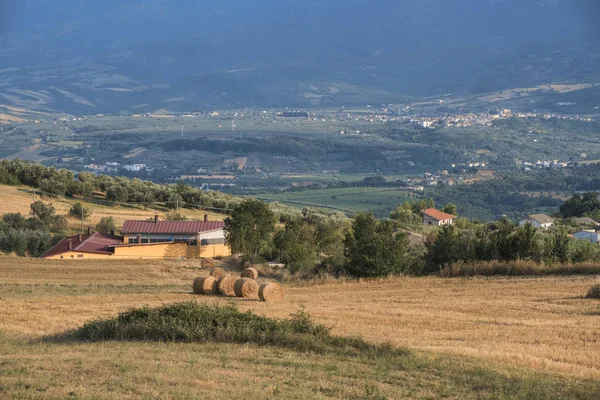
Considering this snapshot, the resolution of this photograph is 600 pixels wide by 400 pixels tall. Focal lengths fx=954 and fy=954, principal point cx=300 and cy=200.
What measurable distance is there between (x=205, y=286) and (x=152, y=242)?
61.1 feet

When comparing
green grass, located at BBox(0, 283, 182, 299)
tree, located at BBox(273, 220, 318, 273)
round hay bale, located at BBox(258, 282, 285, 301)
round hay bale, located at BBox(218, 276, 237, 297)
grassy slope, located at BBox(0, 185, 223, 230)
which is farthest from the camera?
grassy slope, located at BBox(0, 185, 223, 230)

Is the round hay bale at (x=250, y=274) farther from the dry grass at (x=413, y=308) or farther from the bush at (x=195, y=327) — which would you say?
the bush at (x=195, y=327)

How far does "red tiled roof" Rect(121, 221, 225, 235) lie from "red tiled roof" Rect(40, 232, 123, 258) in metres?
1.26

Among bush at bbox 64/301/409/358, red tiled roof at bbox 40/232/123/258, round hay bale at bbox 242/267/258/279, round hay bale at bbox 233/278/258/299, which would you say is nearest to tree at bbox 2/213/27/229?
red tiled roof at bbox 40/232/123/258

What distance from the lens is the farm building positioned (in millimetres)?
42750

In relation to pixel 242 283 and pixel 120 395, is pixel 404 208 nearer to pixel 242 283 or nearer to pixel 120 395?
pixel 242 283

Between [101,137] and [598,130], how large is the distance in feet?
314

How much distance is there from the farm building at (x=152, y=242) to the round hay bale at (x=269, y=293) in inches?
708

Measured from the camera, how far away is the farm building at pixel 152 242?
140 feet

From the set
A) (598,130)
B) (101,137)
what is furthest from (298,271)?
(598,130)

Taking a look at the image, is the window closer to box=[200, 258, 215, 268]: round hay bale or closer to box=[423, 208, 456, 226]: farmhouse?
box=[200, 258, 215, 268]: round hay bale

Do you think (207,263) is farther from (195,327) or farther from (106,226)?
(195,327)

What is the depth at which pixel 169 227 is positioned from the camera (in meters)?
46.8

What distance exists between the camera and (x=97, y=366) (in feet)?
45.0
